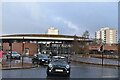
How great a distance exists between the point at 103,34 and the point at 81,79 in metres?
166

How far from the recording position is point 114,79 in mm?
12375

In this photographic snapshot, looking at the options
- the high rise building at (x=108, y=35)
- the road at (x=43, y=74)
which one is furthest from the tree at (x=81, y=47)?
the high rise building at (x=108, y=35)

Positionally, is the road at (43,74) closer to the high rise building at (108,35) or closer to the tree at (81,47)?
the tree at (81,47)

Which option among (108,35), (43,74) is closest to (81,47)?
(43,74)

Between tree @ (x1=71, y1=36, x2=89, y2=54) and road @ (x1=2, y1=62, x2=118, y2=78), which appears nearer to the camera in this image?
road @ (x1=2, y1=62, x2=118, y2=78)

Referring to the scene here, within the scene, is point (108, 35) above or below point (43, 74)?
above

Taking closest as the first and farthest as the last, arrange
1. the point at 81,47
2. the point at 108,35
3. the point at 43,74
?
the point at 43,74 → the point at 81,47 → the point at 108,35

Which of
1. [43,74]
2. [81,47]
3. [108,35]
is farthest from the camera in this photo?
[108,35]

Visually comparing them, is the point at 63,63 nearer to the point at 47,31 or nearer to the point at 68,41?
the point at 68,41

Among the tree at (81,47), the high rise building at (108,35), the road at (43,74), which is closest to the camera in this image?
the road at (43,74)

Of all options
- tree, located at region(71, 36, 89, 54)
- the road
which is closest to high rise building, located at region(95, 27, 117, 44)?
tree, located at region(71, 36, 89, 54)

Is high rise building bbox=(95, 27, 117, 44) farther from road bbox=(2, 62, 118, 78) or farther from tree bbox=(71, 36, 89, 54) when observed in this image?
road bbox=(2, 62, 118, 78)

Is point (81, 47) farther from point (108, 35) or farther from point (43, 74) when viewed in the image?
point (108, 35)

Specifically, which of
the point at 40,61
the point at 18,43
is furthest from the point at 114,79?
the point at 18,43
